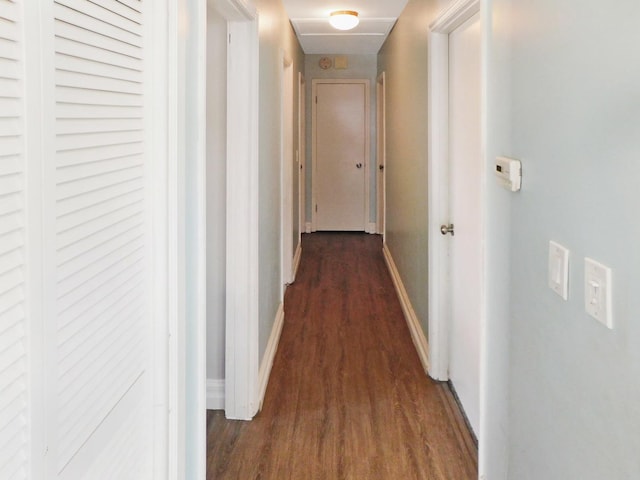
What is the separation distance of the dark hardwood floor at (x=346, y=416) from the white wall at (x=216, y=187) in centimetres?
34

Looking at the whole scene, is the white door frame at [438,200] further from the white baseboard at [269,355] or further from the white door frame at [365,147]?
the white door frame at [365,147]

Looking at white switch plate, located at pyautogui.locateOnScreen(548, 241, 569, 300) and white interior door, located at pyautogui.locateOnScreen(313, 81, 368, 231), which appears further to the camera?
white interior door, located at pyautogui.locateOnScreen(313, 81, 368, 231)

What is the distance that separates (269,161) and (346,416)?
55.6 inches

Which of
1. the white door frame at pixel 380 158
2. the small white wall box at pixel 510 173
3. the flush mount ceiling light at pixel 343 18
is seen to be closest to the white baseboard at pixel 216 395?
the small white wall box at pixel 510 173

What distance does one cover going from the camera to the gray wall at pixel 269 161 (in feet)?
9.51

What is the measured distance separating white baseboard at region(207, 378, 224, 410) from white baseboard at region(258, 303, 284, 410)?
0.18 metres

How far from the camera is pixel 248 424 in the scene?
259cm

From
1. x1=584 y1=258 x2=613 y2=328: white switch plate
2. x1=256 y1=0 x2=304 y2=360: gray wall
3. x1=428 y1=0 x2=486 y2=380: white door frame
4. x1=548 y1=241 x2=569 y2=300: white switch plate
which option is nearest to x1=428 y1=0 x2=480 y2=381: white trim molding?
x1=428 y1=0 x2=486 y2=380: white door frame

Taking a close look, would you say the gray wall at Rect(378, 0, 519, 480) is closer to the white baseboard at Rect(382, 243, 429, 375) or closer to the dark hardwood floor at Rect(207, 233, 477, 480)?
the white baseboard at Rect(382, 243, 429, 375)
